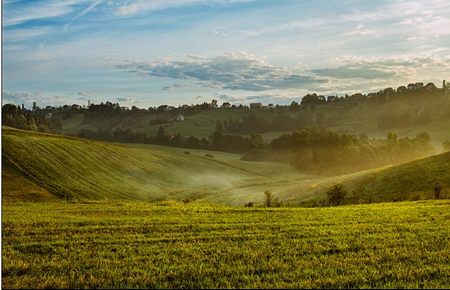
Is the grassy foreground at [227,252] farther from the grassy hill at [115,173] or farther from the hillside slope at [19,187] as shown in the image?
the grassy hill at [115,173]

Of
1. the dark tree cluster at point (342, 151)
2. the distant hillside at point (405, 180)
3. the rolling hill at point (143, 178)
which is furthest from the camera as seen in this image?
the dark tree cluster at point (342, 151)

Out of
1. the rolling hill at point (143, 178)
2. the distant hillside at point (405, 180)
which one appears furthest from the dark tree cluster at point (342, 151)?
the distant hillside at point (405, 180)

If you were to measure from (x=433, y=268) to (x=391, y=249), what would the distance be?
8.50 ft

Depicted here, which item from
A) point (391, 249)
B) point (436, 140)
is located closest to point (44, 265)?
point (391, 249)

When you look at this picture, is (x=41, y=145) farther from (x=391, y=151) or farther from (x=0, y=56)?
(x=391, y=151)

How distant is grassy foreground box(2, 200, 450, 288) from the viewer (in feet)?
41.4

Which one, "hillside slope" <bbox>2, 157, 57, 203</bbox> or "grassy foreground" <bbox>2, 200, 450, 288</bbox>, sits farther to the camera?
"hillside slope" <bbox>2, 157, 57, 203</bbox>

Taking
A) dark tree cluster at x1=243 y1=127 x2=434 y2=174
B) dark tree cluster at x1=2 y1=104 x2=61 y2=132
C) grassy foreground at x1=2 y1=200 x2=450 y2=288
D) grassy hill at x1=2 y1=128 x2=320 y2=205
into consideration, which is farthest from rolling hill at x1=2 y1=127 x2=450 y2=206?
dark tree cluster at x1=2 y1=104 x2=61 y2=132

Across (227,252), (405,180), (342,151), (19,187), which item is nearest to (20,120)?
(19,187)

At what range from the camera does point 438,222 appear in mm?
23578

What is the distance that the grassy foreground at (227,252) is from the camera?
12.6m

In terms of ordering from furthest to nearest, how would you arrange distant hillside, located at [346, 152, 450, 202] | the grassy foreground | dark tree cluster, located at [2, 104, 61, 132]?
dark tree cluster, located at [2, 104, 61, 132], distant hillside, located at [346, 152, 450, 202], the grassy foreground

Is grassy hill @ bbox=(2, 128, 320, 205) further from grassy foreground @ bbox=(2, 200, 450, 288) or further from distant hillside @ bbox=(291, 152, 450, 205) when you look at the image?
grassy foreground @ bbox=(2, 200, 450, 288)

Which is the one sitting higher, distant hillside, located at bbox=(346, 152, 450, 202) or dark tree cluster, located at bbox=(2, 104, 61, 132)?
dark tree cluster, located at bbox=(2, 104, 61, 132)
